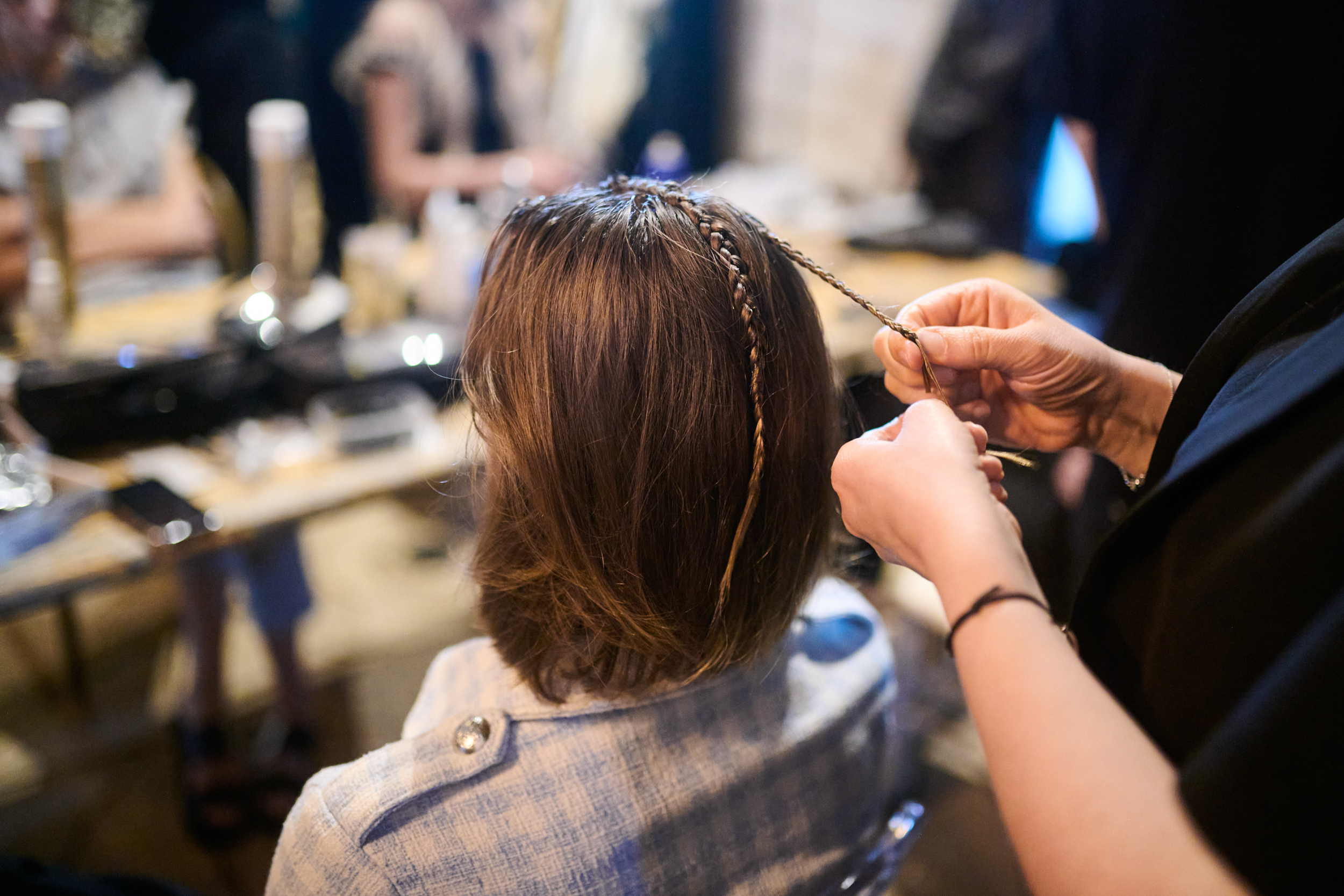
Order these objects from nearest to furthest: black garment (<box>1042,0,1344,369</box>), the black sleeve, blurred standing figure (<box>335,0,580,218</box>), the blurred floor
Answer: the black sleeve
black garment (<box>1042,0,1344,369</box>)
the blurred floor
blurred standing figure (<box>335,0,580,218</box>)

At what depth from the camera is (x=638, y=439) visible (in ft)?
2.11

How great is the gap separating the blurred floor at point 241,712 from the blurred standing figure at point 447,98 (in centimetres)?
121

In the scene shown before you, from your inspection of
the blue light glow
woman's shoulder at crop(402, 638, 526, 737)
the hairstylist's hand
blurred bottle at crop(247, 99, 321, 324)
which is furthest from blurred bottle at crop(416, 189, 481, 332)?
the blue light glow

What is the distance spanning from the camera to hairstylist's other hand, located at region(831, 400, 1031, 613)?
1.56ft

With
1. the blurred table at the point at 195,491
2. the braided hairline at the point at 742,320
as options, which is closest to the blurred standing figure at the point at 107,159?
the blurred table at the point at 195,491

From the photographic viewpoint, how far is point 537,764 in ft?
2.22

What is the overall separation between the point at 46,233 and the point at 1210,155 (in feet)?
6.21

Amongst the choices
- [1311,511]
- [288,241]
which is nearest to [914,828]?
[1311,511]

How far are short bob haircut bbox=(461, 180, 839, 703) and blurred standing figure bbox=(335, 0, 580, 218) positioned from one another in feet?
6.26

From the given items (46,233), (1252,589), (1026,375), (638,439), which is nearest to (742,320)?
(638,439)

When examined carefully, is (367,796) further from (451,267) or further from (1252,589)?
(451,267)

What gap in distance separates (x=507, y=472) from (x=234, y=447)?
94cm

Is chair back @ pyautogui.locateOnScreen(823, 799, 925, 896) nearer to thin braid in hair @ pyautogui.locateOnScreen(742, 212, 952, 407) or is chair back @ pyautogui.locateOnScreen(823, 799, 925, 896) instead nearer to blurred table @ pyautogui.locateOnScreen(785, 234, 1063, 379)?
thin braid in hair @ pyautogui.locateOnScreen(742, 212, 952, 407)

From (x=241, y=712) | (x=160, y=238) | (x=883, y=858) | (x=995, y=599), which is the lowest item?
(x=241, y=712)
